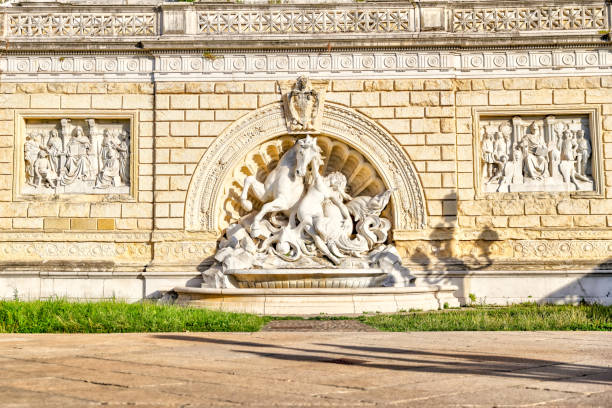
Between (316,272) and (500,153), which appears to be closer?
(316,272)

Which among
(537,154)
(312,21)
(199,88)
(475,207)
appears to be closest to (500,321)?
(475,207)

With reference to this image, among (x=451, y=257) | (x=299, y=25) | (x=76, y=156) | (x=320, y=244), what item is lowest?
(x=451, y=257)

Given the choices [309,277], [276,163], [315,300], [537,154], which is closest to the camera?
[315,300]

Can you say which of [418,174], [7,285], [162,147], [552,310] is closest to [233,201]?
[162,147]

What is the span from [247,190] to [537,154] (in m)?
6.52

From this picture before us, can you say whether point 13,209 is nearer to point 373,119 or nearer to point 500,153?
point 373,119

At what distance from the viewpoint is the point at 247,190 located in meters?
16.1

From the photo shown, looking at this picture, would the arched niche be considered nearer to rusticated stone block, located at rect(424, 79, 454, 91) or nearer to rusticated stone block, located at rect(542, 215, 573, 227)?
rusticated stone block, located at rect(424, 79, 454, 91)

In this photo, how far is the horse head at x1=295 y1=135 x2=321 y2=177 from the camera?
1577cm

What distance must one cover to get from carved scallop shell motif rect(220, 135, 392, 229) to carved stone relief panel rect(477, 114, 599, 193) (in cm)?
249

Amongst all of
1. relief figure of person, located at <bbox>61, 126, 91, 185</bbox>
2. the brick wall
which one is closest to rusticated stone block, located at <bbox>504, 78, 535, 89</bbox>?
the brick wall

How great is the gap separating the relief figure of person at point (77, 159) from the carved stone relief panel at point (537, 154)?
28.9 feet

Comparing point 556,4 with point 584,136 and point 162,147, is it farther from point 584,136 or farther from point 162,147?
point 162,147

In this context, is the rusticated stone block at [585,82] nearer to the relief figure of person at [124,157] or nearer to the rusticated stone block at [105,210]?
the relief figure of person at [124,157]
